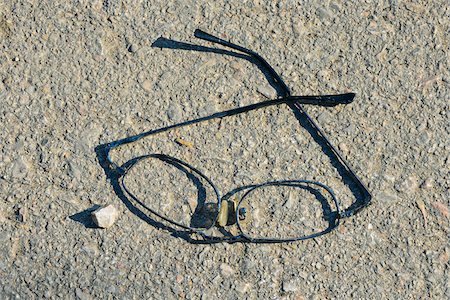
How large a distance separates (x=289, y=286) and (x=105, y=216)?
78cm

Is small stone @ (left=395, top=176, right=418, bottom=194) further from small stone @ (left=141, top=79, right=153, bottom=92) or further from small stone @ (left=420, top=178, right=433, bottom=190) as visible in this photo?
small stone @ (left=141, top=79, right=153, bottom=92)

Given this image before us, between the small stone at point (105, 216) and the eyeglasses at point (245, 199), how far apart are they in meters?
0.10

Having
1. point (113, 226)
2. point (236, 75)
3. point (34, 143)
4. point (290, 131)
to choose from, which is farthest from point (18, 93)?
point (290, 131)

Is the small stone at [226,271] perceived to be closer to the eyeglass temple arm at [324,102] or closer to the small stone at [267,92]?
the eyeglass temple arm at [324,102]

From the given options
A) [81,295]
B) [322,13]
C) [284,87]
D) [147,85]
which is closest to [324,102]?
[284,87]

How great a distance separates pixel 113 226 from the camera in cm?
287

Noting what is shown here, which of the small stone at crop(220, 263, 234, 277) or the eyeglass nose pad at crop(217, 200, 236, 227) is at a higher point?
the eyeglass nose pad at crop(217, 200, 236, 227)

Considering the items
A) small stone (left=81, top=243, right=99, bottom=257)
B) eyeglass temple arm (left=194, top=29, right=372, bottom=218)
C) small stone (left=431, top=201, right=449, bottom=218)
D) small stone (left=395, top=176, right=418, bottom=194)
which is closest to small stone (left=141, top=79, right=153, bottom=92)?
eyeglass temple arm (left=194, top=29, right=372, bottom=218)

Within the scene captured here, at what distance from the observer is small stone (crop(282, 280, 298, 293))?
2.78 m

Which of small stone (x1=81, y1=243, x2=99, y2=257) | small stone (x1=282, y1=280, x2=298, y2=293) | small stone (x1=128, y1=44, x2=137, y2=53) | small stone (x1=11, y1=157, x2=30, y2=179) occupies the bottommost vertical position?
small stone (x1=81, y1=243, x2=99, y2=257)

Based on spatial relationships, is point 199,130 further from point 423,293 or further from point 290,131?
point 423,293

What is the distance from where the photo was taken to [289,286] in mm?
2777

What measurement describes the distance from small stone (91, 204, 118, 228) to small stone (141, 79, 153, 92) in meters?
0.52

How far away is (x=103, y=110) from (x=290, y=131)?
0.79m
